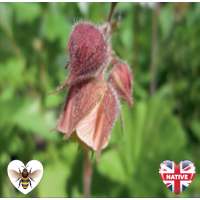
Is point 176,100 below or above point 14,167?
above

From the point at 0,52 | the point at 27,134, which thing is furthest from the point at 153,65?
the point at 0,52

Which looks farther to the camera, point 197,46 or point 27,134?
point 197,46

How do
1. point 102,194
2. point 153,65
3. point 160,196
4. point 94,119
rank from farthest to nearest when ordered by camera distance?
1. point 153,65
2. point 102,194
3. point 160,196
4. point 94,119

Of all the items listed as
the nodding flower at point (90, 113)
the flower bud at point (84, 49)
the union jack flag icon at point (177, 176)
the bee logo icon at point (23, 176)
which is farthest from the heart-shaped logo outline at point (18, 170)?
the union jack flag icon at point (177, 176)

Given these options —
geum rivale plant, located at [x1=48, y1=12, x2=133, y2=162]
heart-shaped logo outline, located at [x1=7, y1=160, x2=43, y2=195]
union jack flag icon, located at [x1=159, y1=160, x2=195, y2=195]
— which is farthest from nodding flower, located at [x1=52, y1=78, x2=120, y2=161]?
union jack flag icon, located at [x1=159, y1=160, x2=195, y2=195]

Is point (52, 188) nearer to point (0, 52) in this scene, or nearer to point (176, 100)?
point (0, 52)

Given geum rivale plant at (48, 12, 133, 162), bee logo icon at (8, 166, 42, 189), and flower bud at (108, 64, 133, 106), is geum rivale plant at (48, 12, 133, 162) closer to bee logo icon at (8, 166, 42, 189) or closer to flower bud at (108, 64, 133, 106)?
flower bud at (108, 64, 133, 106)
